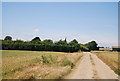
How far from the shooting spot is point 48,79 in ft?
30.2

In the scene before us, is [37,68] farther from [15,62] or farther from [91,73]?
[15,62]

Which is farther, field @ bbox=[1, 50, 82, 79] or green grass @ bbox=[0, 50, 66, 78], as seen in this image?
green grass @ bbox=[0, 50, 66, 78]

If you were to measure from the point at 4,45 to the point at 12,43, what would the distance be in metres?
4.12

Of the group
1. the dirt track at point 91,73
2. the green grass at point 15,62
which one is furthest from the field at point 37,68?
the dirt track at point 91,73

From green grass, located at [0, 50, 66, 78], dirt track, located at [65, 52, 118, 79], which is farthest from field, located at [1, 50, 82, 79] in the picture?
dirt track, located at [65, 52, 118, 79]

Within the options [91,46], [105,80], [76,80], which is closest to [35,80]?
[76,80]

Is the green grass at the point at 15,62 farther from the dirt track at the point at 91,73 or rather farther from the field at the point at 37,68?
the dirt track at the point at 91,73

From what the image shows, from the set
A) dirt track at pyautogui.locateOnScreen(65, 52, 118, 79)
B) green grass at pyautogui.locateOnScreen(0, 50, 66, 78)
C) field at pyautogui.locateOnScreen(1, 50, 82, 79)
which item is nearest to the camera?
field at pyautogui.locateOnScreen(1, 50, 82, 79)

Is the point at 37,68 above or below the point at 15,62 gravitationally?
below

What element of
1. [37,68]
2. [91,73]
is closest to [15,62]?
[37,68]

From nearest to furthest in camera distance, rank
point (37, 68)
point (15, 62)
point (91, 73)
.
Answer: point (91, 73)
point (37, 68)
point (15, 62)

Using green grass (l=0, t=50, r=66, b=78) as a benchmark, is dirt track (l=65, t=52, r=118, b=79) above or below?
below

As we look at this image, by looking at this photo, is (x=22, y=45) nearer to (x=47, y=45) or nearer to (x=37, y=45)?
(x=37, y=45)

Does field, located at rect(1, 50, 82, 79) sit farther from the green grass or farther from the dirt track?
the dirt track
